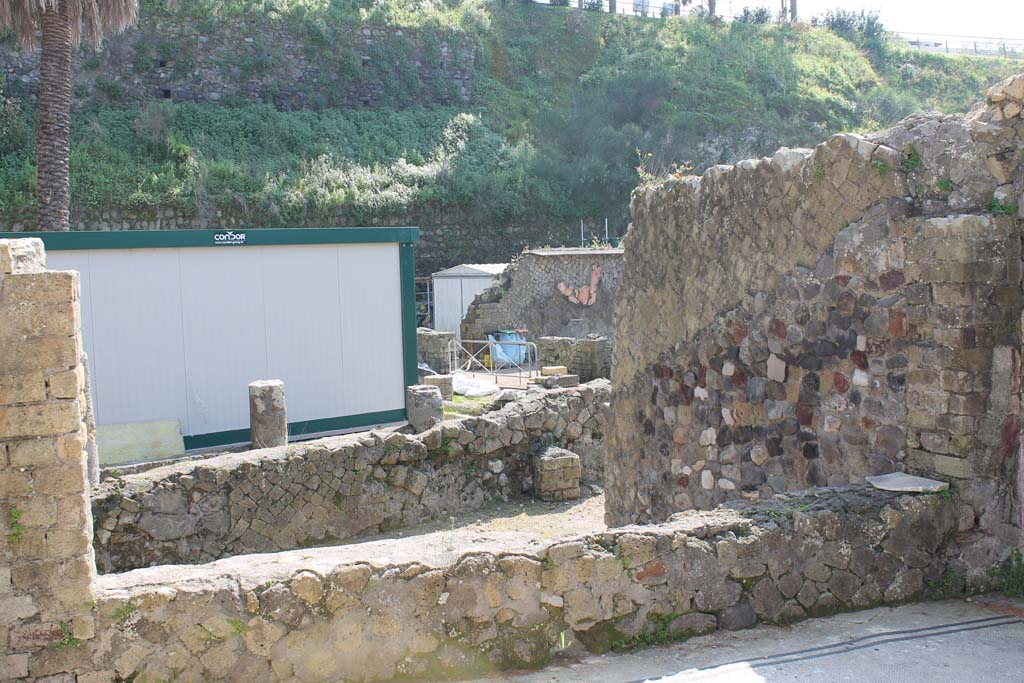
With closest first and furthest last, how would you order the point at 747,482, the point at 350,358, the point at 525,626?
the point at 525,626
the point at 747,482
the point at 350,358

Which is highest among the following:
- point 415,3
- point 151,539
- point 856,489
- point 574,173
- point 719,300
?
point 415,3

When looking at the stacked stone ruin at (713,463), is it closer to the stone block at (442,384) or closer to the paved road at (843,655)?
the paved road at (843,655)

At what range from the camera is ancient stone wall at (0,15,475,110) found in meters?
35.2

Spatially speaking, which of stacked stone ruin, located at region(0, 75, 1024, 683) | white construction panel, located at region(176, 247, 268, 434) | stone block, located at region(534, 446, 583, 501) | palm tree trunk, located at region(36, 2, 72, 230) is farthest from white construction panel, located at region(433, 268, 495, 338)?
stacked stone ruin, located at region(0, 75, 1024, 683)

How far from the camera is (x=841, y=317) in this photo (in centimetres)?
569

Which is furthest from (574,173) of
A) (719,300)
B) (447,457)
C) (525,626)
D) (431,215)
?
(525,626)

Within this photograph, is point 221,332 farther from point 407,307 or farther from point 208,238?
point 407,307

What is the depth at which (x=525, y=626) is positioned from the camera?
438 centimetres

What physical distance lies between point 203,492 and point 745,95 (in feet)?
129

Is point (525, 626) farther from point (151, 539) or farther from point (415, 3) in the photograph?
point (415, 3)

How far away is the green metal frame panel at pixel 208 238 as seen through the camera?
12.4 meters

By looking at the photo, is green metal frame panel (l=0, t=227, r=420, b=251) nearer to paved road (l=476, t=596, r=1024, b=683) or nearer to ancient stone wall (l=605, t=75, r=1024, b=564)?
ancient stone wall (l=605, t=75, r=1024, b=564)

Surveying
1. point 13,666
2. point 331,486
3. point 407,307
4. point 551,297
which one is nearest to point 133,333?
point 407,307

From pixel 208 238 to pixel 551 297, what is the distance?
1480 cm
